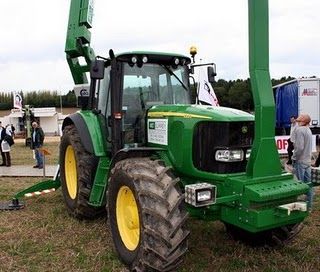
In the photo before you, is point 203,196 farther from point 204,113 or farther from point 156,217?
point 204,113

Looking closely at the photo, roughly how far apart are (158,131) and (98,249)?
1.61m

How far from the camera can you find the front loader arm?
7.23 m

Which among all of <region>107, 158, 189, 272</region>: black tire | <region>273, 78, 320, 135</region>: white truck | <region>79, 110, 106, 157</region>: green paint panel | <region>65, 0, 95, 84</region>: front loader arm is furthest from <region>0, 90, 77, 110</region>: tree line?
<region>107, 158, 189, 272</region>: black tire

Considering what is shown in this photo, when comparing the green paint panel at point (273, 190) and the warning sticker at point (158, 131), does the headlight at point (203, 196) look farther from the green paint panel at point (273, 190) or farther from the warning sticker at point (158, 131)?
the warning sticker at point (158, 131)

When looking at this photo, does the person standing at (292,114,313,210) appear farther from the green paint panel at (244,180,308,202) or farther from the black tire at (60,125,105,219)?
the black tire at (60,125,105,219)

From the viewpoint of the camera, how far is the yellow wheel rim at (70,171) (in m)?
6.89

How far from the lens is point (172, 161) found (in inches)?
190

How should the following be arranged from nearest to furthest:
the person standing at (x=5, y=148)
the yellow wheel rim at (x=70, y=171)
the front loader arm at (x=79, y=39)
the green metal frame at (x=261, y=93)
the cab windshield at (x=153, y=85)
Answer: the green metal frame at (x=261, y=93), the cab windshield at (x=153, y=85), the yellow wheel rim at (x=70, y=171), the front loader arm at (x=79, y=39), the person standing at (x=5, y=148)

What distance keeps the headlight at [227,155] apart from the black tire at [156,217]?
Result: 572mm

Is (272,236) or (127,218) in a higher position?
(127,218)

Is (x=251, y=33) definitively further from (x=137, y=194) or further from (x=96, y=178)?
(x=96, y=178)

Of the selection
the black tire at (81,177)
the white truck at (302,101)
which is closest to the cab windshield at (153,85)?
the black tire at (81,177)

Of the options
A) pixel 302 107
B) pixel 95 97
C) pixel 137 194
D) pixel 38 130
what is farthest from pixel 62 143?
pixel 302 107

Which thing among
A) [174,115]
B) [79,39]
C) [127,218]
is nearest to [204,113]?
[174,115]
